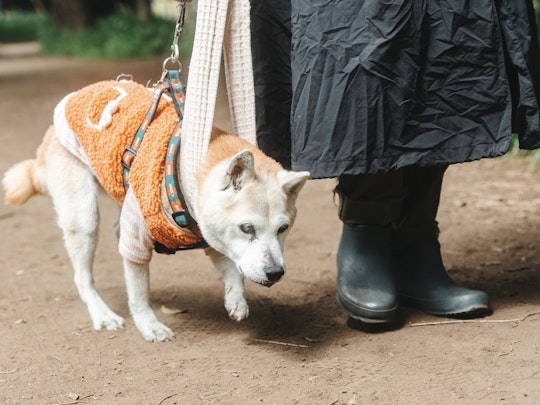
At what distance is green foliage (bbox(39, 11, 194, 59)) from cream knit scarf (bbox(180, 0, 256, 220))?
568 inches

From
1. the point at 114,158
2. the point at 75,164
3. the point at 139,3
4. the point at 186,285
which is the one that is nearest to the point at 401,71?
the point at 114,158

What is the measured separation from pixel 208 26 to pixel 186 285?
142cm

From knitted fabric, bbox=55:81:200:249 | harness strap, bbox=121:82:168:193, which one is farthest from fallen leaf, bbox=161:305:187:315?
harness strap, bbox=121:82:168:193

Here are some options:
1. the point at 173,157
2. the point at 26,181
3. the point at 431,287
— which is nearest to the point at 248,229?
the point at 173,157

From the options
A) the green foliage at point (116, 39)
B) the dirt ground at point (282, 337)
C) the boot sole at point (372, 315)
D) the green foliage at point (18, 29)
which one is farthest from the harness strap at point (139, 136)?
the green foliage at point (18, 29)

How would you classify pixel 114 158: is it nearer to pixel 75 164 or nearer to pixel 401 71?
pixel 75 164

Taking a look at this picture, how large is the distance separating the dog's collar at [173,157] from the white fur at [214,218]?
0.12 metres

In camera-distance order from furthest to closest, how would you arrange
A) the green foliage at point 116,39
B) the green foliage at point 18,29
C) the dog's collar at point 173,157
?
the green foliage at point 18,29 < the green foliage at point 116,39 < the dog's collar at point 173,157

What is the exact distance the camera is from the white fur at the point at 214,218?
Result: 2.34 m

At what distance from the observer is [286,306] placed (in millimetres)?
3096

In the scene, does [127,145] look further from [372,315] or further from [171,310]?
[372,315]

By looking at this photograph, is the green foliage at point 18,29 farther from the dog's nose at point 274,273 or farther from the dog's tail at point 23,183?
the dog's nose at point 274,273

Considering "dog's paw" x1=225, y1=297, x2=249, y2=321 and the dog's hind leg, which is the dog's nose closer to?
"dog's paw" x1=225, y1=297, x2=249, y2=321

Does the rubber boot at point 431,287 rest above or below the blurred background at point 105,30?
above
